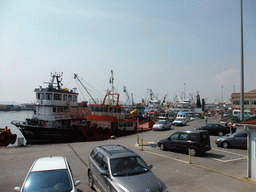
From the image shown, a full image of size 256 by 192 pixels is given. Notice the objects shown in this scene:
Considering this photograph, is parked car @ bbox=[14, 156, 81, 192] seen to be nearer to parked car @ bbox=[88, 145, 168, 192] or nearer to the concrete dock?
parked car @ bbox=[88, 145, 168, 192]

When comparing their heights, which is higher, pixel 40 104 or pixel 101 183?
pixel 40 104

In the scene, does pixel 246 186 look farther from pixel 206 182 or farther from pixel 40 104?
pixel 40 104

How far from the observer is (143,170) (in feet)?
20.2

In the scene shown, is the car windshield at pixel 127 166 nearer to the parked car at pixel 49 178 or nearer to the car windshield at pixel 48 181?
the parked car at pixel 49 178

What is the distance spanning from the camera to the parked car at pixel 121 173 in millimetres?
5273

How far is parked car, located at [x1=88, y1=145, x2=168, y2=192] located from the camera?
527 cm

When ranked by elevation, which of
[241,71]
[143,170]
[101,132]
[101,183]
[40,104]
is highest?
[241,71]

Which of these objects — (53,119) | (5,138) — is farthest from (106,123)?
(5,138)

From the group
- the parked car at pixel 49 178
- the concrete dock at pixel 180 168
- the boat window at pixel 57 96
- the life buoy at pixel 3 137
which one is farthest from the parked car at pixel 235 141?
the boat window at pixel 57 96

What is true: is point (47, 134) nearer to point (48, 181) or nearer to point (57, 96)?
point (57, 96)

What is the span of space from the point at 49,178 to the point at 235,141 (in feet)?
43.9

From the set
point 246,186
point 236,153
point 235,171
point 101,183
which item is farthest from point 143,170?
point 236,153

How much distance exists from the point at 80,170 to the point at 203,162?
22.4ft

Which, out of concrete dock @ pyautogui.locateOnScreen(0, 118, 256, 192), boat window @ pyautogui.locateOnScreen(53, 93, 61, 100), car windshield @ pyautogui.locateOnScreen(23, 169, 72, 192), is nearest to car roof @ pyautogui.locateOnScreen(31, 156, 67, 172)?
car windshield @ pyautogui.locateOnScreen(23, 169, 72, 192)
